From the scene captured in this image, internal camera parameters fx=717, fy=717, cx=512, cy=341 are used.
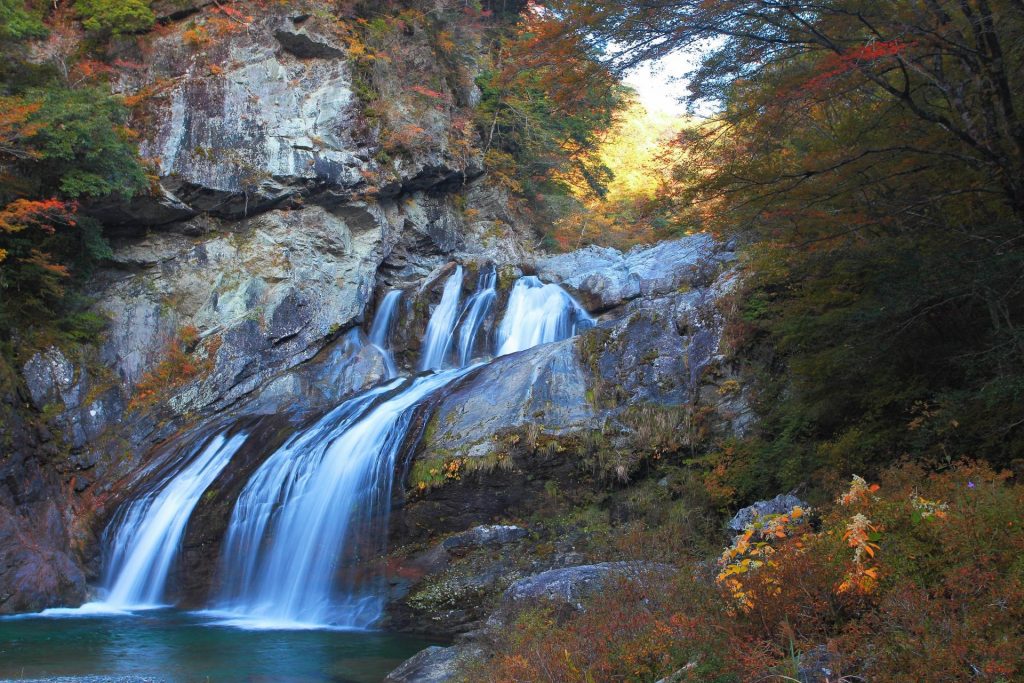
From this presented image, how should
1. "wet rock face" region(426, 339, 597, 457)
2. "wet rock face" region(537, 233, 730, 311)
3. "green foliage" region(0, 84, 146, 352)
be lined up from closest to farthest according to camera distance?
"wet rock face" region(426, 339, 597, 457), "green foliage" region(0, 84, 146, 352), "wet rock face" region(537, 233, 730, 311)

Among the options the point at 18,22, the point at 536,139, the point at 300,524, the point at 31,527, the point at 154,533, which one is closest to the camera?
the point at 300,524

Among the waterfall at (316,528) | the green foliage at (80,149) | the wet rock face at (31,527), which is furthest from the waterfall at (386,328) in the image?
the wet rock face at (31,527)

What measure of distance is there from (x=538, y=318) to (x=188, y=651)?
1013cm

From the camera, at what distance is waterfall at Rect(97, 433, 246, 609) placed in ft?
38.5

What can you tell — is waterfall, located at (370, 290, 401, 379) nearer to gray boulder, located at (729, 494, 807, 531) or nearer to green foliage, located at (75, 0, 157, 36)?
green foliage, located at (75, 0, 157, 36)

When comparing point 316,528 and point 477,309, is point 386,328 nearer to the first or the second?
point 477,309

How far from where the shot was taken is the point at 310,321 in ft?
56.2

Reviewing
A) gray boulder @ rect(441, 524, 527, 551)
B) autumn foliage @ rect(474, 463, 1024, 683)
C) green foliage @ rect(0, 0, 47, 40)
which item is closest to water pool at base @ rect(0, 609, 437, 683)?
gray boulder @ rect(441, 524, 527, 551)

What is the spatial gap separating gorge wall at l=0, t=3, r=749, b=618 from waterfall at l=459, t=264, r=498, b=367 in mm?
323

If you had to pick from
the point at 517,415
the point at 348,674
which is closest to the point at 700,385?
the point at 517,415

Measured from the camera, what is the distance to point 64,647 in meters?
8.85

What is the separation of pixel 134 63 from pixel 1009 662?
2103 centimetres

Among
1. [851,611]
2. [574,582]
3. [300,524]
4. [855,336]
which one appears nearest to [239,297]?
[300,524]

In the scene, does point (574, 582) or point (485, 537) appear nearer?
point (574, 582)
